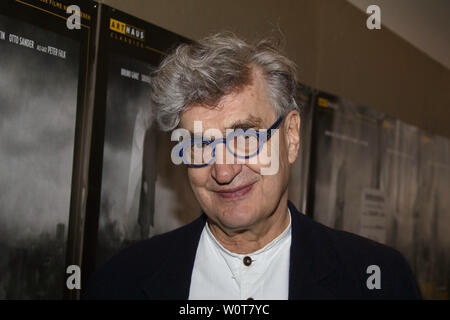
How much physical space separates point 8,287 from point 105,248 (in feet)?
1.26

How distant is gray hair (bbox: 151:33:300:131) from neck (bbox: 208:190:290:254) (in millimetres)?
345

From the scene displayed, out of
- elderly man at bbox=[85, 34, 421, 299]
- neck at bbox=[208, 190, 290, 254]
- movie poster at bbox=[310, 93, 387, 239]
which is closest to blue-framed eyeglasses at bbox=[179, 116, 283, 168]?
elderly man at bbox=[85, 34, 421, 299]

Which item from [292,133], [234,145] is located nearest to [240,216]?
[234,145]

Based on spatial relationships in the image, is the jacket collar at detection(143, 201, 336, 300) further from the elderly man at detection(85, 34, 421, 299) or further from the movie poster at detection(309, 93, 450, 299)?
the movie poster at detection(309, 93, 450, 299)

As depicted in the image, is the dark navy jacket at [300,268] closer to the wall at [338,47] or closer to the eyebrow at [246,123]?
the eyebrow at [246,123]

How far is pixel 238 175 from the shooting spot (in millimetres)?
1393

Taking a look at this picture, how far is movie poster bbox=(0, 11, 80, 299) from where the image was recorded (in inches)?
54.4

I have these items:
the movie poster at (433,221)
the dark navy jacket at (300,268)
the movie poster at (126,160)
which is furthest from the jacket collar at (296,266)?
the movie poster at (433,221)

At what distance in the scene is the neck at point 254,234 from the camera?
1478 mm

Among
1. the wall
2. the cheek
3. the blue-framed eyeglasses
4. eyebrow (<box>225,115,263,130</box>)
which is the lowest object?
the cheek

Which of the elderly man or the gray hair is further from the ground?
the gray hair

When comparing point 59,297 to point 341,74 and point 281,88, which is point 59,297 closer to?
point 281,88

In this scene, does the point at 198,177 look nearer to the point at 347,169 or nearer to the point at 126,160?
→ the point at 126,160

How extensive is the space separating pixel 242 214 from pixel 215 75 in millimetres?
435
